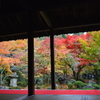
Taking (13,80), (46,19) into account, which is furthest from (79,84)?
(46,19)

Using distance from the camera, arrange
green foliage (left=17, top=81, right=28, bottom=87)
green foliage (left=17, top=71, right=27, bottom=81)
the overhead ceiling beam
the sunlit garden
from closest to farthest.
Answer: the overhead ceiling beam
the sunlit garden
green foliage (left=17, top=81, right=28, bottom=87)
green foliage (left=17, top=71, right=27, bottom=81)

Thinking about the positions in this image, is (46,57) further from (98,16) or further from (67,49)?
(98,16)

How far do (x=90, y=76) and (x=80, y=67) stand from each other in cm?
124

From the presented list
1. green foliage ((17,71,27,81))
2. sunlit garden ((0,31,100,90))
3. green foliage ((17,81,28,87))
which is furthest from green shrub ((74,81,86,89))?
green foliage ((17,71,27,81))

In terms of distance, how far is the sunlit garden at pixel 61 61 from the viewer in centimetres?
744

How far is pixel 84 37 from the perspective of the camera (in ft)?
24.8

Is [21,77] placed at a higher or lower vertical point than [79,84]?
higher

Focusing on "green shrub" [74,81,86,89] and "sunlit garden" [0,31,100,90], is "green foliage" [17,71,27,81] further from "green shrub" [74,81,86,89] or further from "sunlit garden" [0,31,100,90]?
"green shrub" [74,81,86,89]

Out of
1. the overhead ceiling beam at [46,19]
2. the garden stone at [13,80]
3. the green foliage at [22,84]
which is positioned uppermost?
the overhead ceiling beam at [46,19]

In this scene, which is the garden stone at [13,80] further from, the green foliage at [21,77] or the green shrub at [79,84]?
the green shrub at [79,84]

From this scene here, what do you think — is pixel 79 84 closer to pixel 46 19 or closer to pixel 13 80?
pixel 13 80

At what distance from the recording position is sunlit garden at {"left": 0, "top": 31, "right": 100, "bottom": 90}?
744cm

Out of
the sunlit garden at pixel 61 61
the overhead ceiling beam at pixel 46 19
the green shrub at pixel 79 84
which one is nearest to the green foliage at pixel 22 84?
the sunlit garden at pixel 61 61

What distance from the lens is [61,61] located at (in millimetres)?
7957
